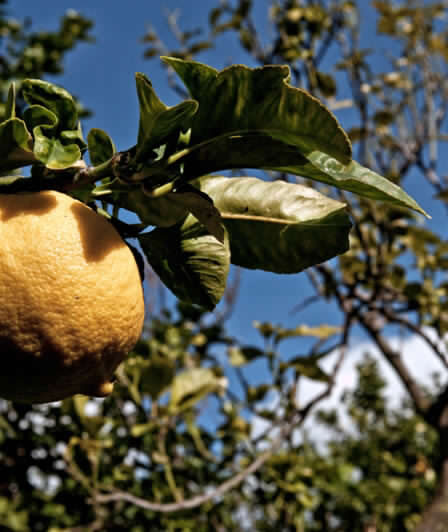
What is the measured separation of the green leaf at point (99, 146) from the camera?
21.3 inches

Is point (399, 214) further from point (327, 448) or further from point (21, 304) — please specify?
point (327, 448)

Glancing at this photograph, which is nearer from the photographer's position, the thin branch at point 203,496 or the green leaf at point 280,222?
the green leaf at point 280,222

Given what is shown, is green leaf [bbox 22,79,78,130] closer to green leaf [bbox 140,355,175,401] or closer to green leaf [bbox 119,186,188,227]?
green leaf [bbox 119,186,188,227]

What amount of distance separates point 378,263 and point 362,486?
1.67 m

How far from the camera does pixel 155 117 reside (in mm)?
463

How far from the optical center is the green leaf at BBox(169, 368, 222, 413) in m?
1.73

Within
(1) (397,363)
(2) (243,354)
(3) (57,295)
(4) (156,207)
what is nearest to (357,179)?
(4) (156,207)

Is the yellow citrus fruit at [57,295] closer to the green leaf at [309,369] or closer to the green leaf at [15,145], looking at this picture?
the green leaf at [15,145]

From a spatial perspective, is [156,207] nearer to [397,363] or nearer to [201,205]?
[201,205]

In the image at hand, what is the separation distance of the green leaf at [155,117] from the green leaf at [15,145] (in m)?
0.10

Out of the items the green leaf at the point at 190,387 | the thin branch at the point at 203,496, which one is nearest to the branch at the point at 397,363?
the thin branch at the point at 203,496

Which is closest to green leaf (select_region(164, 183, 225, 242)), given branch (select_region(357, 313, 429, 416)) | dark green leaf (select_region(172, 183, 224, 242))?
dark green leaf (select_region(172, 183, 224, 242))

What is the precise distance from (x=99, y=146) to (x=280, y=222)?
0.21 metres

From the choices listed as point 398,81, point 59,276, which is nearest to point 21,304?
point 59,276
